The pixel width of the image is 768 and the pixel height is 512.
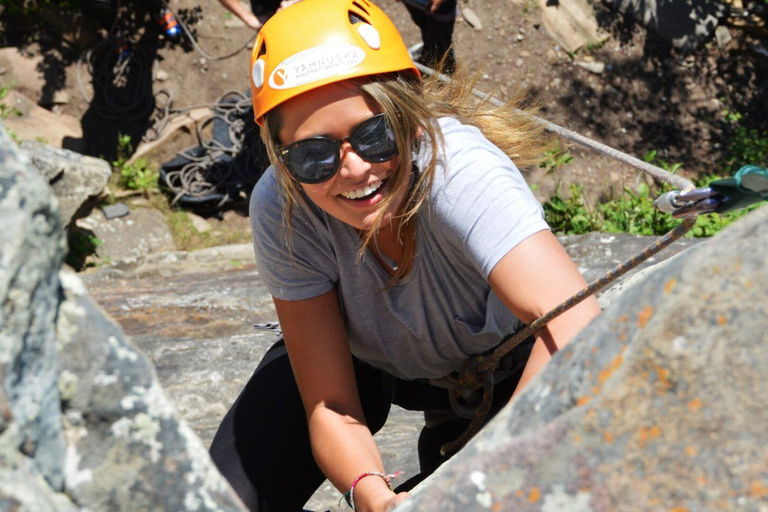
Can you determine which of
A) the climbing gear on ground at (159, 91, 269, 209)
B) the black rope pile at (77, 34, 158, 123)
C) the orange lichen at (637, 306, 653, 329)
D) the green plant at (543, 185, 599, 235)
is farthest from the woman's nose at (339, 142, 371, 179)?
the black rope pile at (77, 34, 158, 123)

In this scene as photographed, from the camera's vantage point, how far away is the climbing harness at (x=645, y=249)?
116 centimetres

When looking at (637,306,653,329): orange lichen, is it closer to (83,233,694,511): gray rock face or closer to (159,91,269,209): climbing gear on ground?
(83,233,694,511): gray rock face

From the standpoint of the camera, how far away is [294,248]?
1.90 m

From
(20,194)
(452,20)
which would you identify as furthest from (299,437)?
(452,20)

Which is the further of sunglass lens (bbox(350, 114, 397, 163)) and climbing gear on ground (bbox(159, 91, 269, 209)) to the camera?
climbing gear on ground (bbox(159, 91, 269, 209))

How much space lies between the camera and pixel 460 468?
917mm

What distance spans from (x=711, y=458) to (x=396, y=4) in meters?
6.98

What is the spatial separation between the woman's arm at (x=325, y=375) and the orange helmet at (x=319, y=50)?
1.67 feet

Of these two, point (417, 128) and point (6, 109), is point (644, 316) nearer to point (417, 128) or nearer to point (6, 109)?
point (417, 128)

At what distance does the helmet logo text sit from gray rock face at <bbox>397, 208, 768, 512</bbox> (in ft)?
3.23

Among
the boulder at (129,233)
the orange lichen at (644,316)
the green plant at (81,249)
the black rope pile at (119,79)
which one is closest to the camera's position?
the orange lichen at (644,316)

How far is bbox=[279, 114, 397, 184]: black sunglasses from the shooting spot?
5.53ft

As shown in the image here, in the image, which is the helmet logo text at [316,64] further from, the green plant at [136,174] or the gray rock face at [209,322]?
the green plant at [136,174]

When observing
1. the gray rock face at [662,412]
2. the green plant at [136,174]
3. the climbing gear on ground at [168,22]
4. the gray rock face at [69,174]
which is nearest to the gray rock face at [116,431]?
the gray rock face at [662,412]
